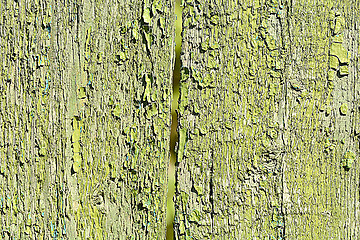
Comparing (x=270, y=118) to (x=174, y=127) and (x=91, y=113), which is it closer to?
(x=174, y=127)

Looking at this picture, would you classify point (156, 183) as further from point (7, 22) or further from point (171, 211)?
point (7, 22)

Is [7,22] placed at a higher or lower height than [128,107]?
higher

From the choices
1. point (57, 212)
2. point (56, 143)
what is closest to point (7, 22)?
point (56, 143)

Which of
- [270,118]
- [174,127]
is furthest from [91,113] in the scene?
[270,118]
